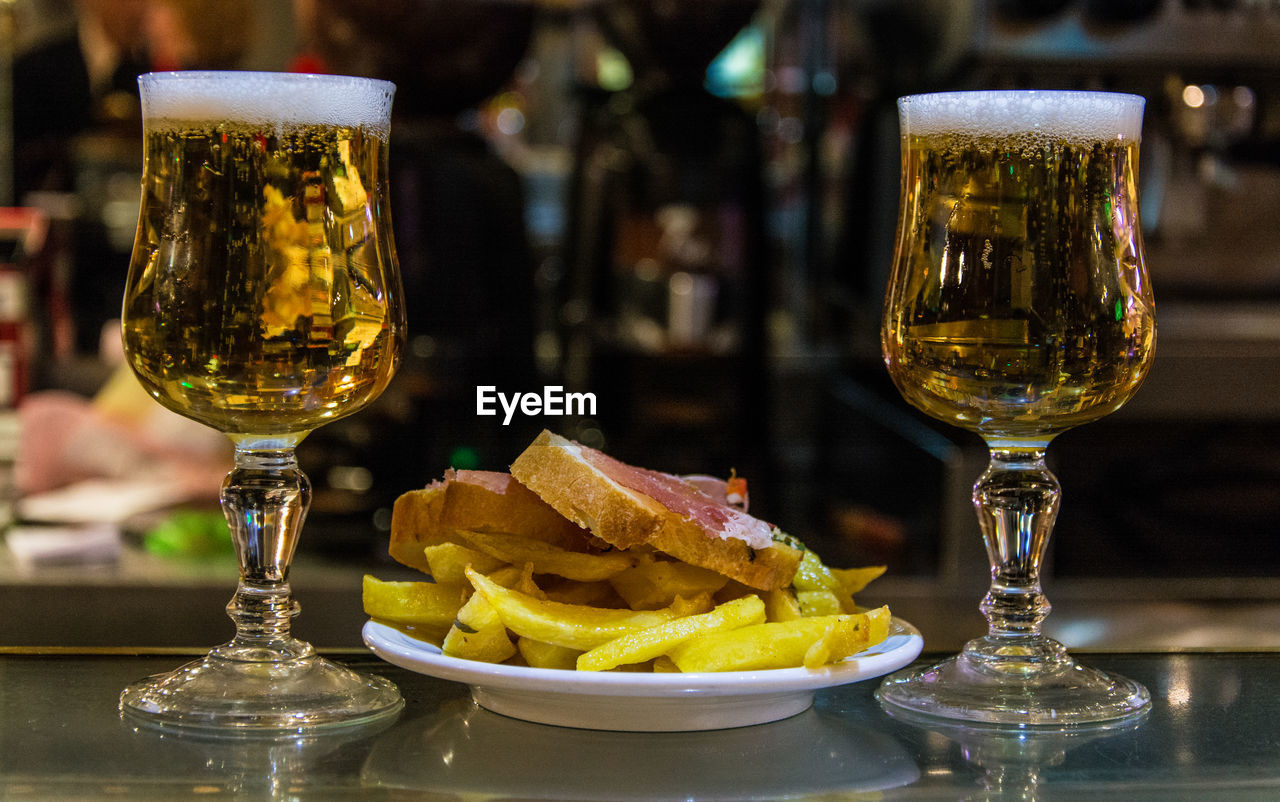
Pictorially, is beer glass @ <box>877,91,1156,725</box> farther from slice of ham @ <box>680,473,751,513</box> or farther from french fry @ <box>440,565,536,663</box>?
french fry @ <box>440,565,536,663</box>

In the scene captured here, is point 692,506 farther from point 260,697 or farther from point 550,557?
point 260,697

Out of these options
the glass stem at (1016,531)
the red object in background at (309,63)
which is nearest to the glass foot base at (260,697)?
the glass stem at (1016,531)

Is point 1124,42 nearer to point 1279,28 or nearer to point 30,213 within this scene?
point 1279,28

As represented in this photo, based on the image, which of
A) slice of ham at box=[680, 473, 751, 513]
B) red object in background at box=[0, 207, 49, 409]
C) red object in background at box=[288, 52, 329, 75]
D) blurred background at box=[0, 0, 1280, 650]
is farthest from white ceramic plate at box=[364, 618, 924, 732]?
red object in background at box=[0, 207, 49, 409]

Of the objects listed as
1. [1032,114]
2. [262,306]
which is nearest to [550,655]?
[262,306]

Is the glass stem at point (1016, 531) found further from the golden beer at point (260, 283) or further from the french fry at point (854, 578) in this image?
the golden beer at point (260, 283)

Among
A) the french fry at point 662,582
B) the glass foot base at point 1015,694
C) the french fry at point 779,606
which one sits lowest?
the glass foot base at point 1015,694

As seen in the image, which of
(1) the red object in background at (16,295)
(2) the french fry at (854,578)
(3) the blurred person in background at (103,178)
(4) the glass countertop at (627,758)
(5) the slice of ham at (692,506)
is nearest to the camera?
(4) the glass countertop at (627,758)
